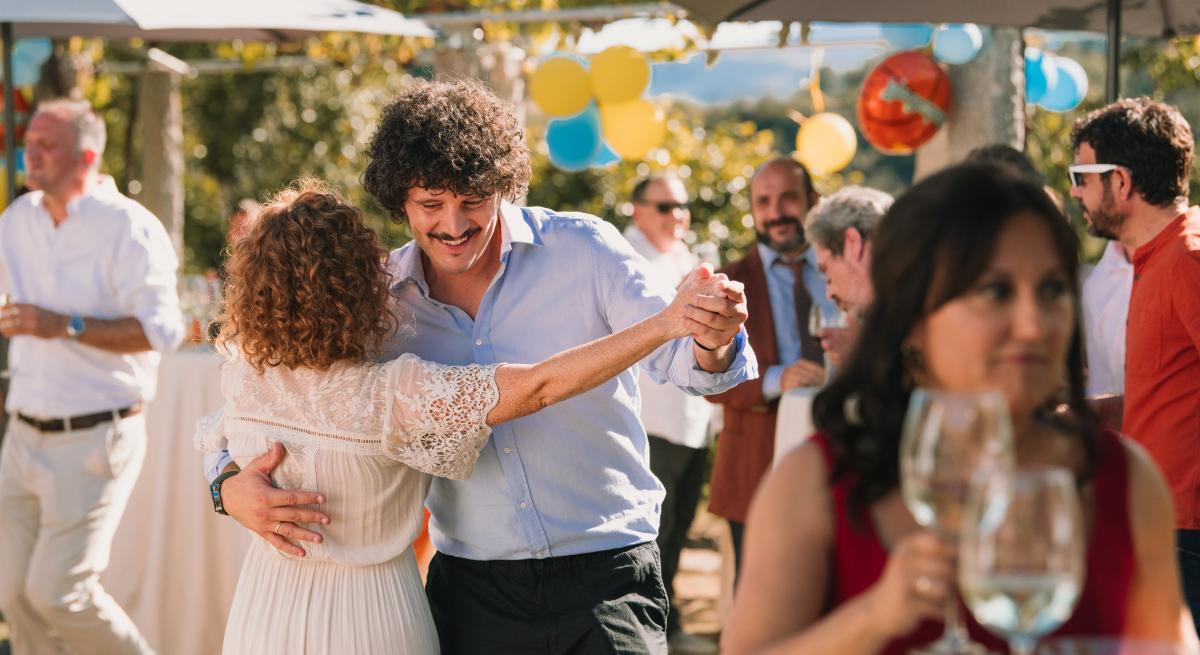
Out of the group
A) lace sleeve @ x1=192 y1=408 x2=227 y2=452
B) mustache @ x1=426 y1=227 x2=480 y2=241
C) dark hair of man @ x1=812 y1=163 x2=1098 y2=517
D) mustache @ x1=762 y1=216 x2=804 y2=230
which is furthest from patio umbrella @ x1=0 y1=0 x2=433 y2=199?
dark hair of man @ x1=812 y1=163 x2=1098 y2=517

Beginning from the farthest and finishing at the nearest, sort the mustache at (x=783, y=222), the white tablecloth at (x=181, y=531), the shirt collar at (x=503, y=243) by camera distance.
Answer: the white tablecloth at (x=181, y=531) → the mustache at (x=783, y=222) → the shirt collar at (x=503, y=243)

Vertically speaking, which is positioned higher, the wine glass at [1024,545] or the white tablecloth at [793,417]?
the wine glass at [1024,545]

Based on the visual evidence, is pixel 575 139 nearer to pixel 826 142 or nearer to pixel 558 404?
pixel 826 142

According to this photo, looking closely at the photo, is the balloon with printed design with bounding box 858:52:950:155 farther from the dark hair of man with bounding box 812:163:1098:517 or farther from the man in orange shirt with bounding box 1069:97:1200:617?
the dark hair of man with bounding box 812:163:1098:517

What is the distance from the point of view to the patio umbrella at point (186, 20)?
4883 mm

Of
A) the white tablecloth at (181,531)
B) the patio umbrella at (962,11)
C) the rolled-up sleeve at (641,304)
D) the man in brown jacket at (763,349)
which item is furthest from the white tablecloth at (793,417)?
the white tablecloth at (181,531)

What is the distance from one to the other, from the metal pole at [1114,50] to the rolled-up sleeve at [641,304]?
241 cm

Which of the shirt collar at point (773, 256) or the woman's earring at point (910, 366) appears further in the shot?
the shirt collar at point (773, 256)

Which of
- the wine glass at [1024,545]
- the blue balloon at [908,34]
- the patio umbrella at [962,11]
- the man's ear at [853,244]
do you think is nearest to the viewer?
the wine glass at [1024,545]

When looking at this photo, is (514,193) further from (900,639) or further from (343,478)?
(900,639)

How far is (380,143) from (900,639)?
155 centimetres

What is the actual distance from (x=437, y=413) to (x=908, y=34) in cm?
429

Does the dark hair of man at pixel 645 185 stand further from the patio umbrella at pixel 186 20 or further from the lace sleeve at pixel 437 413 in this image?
the lace sleeve at pixel 437 413

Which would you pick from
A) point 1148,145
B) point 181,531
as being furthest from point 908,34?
point 181,531
